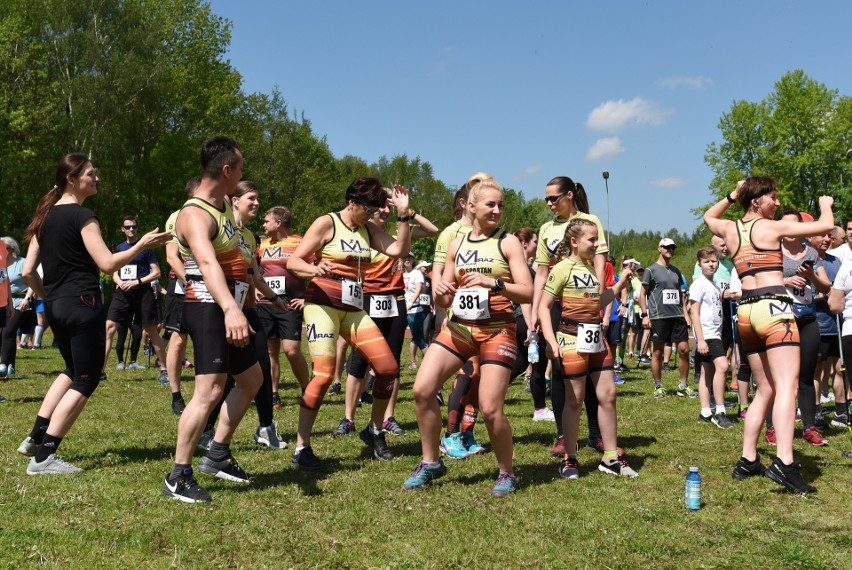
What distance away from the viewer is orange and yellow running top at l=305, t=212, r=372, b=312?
6180mm

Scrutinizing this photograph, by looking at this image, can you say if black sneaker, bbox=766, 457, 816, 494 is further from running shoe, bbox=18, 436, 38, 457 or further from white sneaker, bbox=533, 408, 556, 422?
running shoe, bbox=18, 436, 38, 457

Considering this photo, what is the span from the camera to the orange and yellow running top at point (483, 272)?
5289mm

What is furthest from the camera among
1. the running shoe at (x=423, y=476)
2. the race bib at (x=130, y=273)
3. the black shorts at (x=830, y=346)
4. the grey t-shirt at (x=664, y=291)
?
the race bib at (x=130, y=273)

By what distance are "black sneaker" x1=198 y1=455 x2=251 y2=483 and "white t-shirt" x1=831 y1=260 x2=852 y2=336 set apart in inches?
211

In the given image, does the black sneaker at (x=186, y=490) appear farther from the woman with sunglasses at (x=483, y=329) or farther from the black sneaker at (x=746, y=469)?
the black sneaker at (x=746, y=469)

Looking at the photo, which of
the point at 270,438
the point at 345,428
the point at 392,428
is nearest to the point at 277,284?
the point at 345,428

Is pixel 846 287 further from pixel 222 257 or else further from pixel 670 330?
pixel 222 257

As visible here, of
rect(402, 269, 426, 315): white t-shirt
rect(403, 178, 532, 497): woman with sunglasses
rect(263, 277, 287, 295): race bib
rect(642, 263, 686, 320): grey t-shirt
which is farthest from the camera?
rect(402, 269, 426, 315): white t-shirt

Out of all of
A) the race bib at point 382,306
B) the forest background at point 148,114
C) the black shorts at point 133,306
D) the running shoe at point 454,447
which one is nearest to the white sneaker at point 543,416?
the running shoe at point 454,447

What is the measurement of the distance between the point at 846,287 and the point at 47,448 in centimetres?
686

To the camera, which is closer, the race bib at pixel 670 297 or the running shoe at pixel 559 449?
the running shoe at pixel 559 449

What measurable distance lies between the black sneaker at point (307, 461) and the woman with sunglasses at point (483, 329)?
3.03 feet

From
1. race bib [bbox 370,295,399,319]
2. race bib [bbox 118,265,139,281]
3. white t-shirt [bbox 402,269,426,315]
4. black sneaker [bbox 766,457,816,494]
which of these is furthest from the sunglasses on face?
white t-shirt [bbox 402,269,426,315]

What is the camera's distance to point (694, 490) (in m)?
4.86
